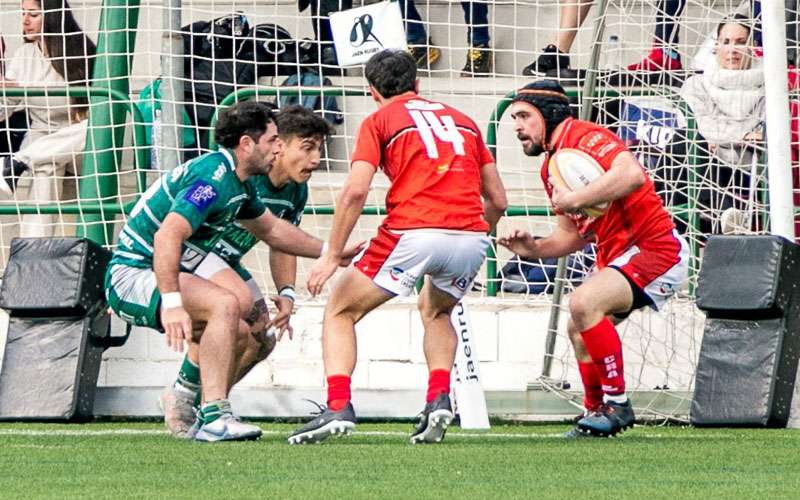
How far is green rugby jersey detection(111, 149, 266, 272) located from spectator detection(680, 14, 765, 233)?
10.3 feet

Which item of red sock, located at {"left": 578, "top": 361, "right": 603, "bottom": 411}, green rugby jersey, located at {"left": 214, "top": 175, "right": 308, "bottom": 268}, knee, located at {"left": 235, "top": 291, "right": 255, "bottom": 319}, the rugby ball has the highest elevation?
the rugby ball

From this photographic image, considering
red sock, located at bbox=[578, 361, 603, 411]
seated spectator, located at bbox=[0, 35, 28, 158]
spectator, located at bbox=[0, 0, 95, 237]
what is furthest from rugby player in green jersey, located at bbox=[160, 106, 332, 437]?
seated spectator, located at bbox=[0, 35, 28, 158]

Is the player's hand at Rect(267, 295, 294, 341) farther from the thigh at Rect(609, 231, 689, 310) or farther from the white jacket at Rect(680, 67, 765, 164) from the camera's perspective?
the white jacket at Rect(680, 67, 765, 164)

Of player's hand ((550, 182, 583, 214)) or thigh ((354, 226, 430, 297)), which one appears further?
player's hand ((550, 182, 583, 214))

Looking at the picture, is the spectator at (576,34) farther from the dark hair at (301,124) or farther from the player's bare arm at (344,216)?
the player's bare arm at (344,216)

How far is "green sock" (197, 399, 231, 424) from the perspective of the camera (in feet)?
25.2

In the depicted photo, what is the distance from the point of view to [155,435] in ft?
27.7

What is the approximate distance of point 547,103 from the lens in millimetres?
8406

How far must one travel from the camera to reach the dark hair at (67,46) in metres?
11.5

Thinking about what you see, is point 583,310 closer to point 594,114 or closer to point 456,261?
point 456,261

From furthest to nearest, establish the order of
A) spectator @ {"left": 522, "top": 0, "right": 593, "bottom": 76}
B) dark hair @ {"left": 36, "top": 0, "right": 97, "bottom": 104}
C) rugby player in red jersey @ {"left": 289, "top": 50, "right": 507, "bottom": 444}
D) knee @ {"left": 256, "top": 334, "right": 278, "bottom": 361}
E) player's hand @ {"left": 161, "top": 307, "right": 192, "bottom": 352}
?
dark hair @ {"left": 36, "top": 0, "right": 97, "bottom": 104} < spectator @ {"left": 522, "top": 0, "right": 593, "bottom": 76} < knee @ {"left": 256, "top": 334, "right": 278, "bottom": 361} < rugby player in red jersey @ {"left": 289, "top": 50, "right": 507, "bottom": 444} < player's hand @ {"left": 161, "top": 307, "right": 192, "bottom": 352}

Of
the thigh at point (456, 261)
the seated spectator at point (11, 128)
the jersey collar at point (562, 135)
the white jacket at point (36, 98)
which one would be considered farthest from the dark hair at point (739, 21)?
the seated spectator at point (11, 128)

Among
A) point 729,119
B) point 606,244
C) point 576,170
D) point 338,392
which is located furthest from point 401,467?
point 729,119

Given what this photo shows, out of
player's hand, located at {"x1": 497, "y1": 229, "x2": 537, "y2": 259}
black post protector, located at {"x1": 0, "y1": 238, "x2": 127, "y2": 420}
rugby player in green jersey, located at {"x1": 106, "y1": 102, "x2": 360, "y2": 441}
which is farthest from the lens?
black post protector, located at {"x1": 0, "y1": 238, "x2": 127, "y2": 420}
